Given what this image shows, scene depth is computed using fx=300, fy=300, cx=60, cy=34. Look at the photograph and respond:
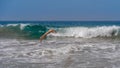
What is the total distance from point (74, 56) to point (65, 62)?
147 centimetres

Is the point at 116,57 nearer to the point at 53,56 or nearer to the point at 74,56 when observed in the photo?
the point at 74,56

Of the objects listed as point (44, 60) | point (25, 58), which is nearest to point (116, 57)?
point (44, 60)

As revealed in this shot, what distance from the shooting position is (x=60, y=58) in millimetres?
10297

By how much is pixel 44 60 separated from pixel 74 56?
4.63ft

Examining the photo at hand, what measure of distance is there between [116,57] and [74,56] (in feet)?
4.91

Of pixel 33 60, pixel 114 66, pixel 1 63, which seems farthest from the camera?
pixel 33 60

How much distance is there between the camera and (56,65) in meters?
8.84

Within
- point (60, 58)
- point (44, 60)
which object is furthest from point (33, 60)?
point (60, 58)

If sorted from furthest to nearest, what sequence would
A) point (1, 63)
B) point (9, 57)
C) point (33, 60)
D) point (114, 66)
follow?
point (9, 57) < point (33, 60) < point (1, 63) < point (114, 66)

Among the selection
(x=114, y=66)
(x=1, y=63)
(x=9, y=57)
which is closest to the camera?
(x=114, y=66)

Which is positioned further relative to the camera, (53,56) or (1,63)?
(53,56)

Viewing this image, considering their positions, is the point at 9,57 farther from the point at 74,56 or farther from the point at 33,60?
the point at 74,56

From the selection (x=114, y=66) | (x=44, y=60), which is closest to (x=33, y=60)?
(x=44, y=60)

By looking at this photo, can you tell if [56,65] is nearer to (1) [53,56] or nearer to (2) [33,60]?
(2) [33,60]
